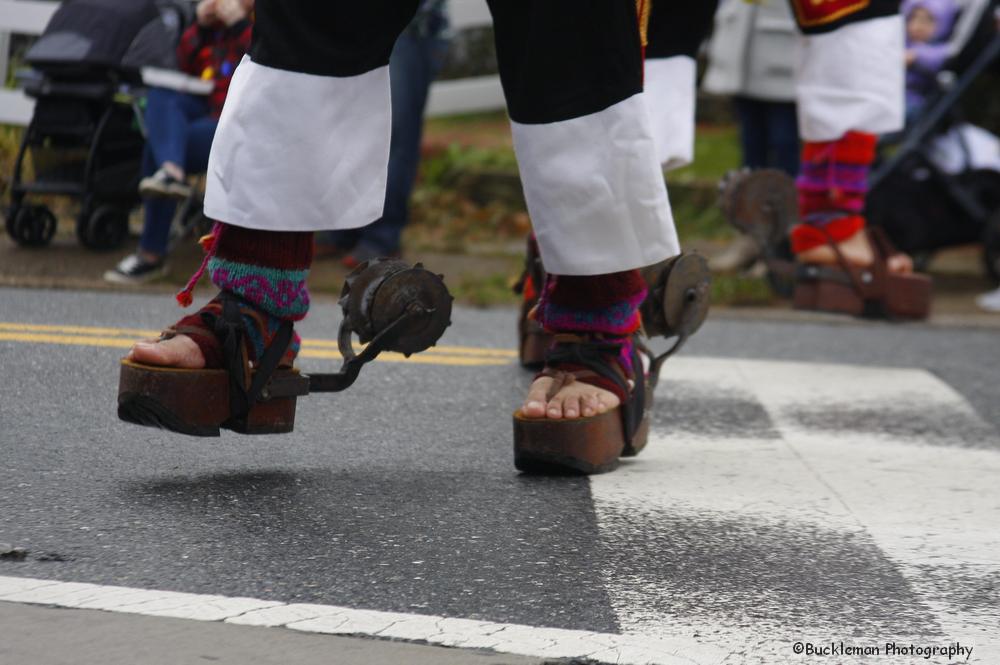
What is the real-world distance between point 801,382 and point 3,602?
2333 millimetres

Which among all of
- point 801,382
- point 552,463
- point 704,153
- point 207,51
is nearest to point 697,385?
point 801,382

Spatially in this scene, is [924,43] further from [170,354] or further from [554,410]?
[170,354]

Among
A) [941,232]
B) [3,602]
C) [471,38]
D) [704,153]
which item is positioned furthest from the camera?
[704,153]

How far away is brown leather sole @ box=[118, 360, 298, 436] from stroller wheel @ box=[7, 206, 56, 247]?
12.0 feet

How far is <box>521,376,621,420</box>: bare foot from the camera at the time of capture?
2.44m

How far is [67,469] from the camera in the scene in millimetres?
2295

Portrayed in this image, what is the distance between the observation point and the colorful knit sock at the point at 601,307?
2.48 m

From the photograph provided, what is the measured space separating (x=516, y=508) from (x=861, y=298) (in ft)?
6.75

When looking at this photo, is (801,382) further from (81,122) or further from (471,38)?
(471,38)

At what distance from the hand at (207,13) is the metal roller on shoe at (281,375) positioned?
3062mm

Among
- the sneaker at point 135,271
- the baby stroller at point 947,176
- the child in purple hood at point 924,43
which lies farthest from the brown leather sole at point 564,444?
the child in purple hood at point 924,43

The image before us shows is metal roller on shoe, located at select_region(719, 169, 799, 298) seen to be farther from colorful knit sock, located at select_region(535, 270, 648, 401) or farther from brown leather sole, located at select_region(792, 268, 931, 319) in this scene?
colorful knit sock, located at select_region(535, 270, 648, 401)

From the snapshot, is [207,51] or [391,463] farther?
[207,51]

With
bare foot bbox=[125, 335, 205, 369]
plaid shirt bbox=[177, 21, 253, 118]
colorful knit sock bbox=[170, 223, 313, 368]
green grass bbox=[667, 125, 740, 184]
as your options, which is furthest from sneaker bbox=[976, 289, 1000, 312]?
bare foot bbox=[125, 335, 205, 369]
